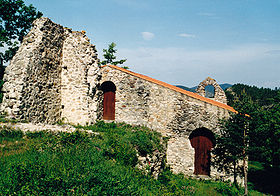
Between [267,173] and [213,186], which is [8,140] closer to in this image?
[213,186]

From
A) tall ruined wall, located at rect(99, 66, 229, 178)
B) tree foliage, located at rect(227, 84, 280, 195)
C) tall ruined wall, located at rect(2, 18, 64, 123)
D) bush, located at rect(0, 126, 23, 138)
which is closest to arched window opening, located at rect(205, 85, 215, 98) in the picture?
tree foliage, located at rect(227, 84, 280, 195)

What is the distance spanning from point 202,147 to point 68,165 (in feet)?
32.3

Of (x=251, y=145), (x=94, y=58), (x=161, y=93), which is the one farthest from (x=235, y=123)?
(x=94, y=58)

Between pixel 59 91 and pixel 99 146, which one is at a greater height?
pixel 59 91

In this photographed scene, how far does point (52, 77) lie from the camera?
1141 centimetres

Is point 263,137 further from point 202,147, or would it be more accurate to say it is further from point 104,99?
point 104,99

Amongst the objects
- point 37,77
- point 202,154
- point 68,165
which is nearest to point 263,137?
point 202,154

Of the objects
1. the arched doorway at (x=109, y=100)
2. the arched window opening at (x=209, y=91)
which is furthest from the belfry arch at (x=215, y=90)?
the arched doorway at (x=109, y=100)

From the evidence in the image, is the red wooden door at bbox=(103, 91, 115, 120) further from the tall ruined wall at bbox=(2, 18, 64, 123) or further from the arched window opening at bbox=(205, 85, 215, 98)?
the arched window opening at bbox=(205, 85, 215, 98)

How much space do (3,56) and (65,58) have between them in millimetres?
11341

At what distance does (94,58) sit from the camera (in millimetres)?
12852

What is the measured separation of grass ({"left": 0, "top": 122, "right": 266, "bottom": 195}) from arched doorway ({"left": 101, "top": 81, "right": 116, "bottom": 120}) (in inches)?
184

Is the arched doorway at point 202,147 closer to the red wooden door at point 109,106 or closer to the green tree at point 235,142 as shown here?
the green tree at point 235,142

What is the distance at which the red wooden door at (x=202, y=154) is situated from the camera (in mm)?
12484
